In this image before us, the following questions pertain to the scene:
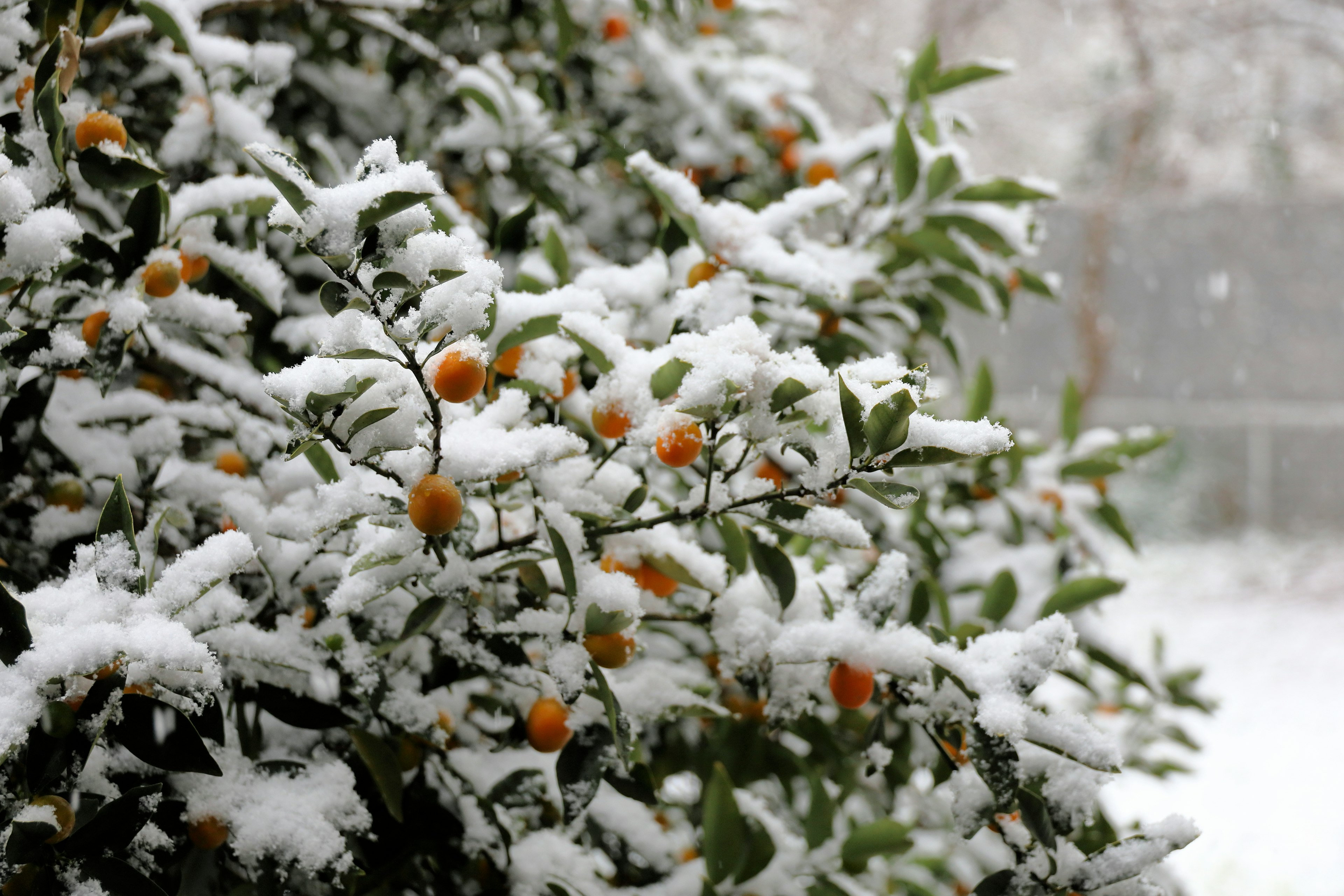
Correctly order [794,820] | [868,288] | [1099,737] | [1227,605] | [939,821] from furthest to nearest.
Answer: [1227,605] < [939,821] < [794,820] < [868,288] < [1099,737]

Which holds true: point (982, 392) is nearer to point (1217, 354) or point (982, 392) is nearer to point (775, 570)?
point (775, 570)

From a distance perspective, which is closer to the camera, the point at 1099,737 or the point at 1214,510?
the point at 1099,737

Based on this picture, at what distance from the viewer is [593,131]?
1.10m

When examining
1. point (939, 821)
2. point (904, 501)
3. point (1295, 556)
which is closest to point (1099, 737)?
point (904, 501)

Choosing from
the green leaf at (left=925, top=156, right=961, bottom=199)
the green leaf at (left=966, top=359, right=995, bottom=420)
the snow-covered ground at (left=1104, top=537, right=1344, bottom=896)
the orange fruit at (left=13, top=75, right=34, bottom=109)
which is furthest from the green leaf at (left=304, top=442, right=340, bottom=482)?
the snow-covered ground at (left=1104, top=537, right=1344, bottom=896)

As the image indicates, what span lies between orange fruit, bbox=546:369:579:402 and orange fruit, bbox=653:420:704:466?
160 millimetres

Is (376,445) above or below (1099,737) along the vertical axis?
above

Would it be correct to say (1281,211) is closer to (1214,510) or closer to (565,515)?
(1214,510)

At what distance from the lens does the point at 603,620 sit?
0.60 meters

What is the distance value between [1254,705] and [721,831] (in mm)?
4236

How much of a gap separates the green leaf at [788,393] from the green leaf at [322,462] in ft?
1.07

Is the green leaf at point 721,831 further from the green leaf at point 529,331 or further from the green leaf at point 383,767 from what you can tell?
the green leaf at point 529,331

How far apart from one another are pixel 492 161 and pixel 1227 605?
5.40 meters

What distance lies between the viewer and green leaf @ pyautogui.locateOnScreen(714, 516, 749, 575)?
0.71 meters
